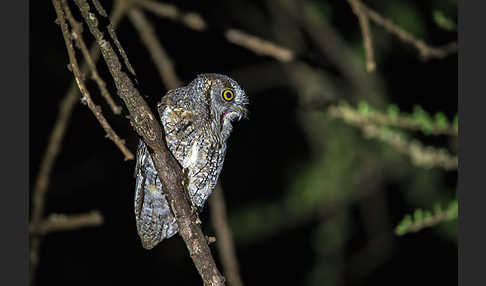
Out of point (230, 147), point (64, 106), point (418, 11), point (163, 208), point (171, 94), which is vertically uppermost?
point (418, 11)

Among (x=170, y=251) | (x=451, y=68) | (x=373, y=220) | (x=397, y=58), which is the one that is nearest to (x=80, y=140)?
(x=170, y=251)

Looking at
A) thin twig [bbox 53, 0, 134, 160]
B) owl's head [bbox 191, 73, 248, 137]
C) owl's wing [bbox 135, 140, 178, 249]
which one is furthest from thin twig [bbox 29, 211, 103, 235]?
thin twig [bbox 53, 0, 134, 160]

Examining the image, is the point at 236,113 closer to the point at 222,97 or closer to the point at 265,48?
the point at 222,97

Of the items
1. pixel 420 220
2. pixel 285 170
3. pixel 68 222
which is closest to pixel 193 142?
pixel 68 222

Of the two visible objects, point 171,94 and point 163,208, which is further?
point 163,208

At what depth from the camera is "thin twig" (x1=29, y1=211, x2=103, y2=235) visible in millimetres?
2549

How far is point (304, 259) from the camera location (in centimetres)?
592

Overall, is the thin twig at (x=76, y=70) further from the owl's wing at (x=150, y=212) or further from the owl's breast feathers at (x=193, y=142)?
the owl's wing at (x=150, y=212)

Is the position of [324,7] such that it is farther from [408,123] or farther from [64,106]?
[64,106]

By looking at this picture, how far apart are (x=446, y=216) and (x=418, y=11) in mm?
2878

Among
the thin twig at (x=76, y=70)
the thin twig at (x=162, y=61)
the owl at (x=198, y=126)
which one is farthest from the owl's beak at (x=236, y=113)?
the thin twig at (x=76, y=70)

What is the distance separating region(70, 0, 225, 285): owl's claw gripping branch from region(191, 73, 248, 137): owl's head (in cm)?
90

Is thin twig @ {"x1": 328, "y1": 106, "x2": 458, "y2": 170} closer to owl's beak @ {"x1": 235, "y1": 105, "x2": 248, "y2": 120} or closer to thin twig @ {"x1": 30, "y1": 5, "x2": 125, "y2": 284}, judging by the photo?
owl's beak @ {"x1": 235, "y1": 105, "x2": 248, "y2": 120}

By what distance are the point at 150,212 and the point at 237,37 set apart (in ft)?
3.87
